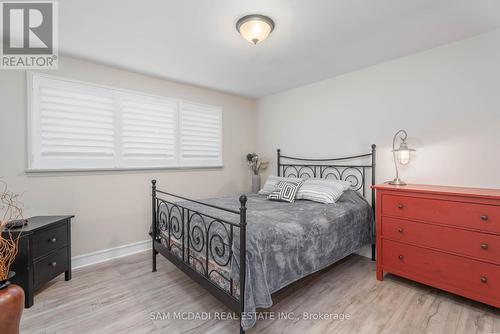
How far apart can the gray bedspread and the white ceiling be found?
1.71 meters

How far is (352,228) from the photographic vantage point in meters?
2.55

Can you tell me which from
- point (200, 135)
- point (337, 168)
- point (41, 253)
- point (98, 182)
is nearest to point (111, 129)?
point (98, 182)

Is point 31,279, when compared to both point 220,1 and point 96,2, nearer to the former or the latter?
point 96,2

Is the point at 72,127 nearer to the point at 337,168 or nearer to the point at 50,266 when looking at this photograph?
the point at 50,266

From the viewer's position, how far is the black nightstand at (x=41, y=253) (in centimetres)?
200

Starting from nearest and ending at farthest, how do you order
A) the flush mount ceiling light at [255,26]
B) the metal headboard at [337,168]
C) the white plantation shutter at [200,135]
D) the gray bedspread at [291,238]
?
the gray bedspread at [291,238] < the flush mount ceiling light at [255,26] < the metal headboard at [337,168] < the white plantation shutter at [200,135]

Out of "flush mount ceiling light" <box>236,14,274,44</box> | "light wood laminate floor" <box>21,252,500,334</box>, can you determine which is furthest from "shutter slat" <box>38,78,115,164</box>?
"flush mount ceiling light" <box>236,14,274,44</box>

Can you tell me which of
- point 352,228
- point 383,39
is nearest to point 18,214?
point 352,228

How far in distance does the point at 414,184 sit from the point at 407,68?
134 cm

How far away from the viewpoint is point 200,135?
151 inches

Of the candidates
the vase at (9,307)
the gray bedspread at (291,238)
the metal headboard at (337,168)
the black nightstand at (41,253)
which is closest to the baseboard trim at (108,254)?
the black nightstand at (41,253)

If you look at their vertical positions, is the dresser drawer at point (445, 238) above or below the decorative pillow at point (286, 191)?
below

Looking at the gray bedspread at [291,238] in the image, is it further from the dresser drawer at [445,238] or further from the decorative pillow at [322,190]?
the dresser drawer at [445,238]

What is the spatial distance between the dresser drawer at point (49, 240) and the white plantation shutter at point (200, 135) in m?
1.69
